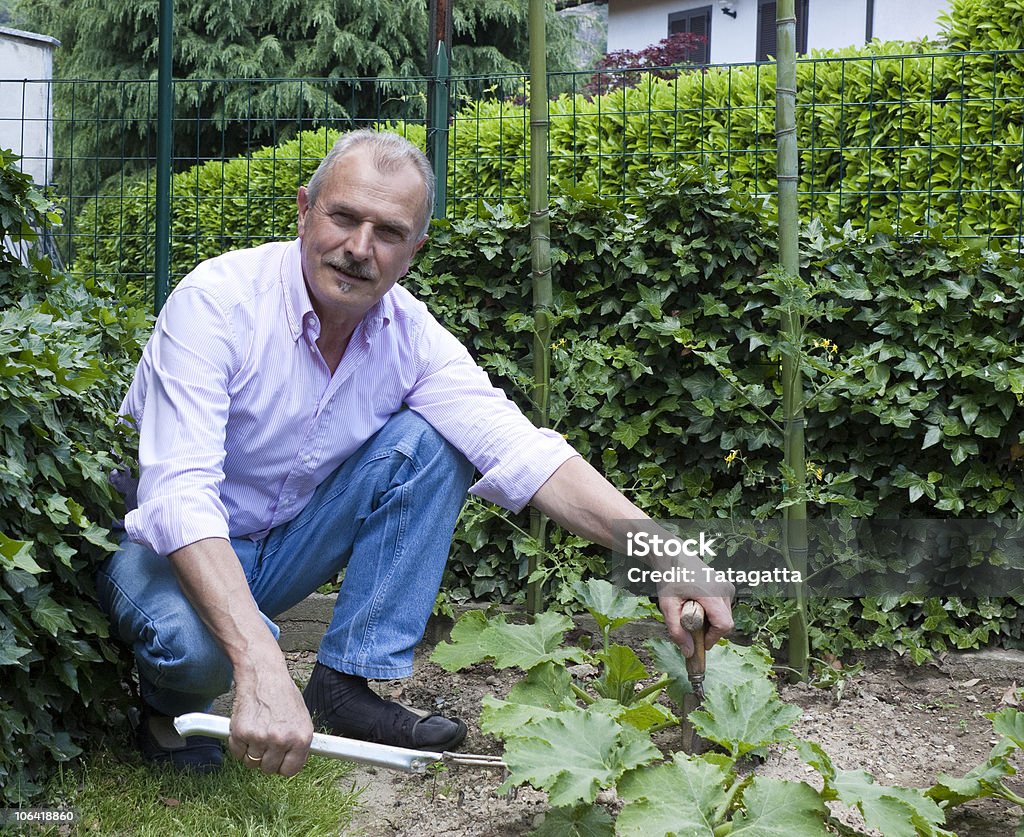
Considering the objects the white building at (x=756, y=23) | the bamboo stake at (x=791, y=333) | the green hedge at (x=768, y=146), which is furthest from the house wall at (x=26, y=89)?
the white building at (x=756, y=23)

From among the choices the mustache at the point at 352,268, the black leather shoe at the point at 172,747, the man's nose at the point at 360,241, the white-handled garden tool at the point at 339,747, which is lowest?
the black leather shoe at the point at 172,747

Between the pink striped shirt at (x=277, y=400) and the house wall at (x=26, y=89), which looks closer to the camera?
the pink striped shirt at (x=277, y=400)

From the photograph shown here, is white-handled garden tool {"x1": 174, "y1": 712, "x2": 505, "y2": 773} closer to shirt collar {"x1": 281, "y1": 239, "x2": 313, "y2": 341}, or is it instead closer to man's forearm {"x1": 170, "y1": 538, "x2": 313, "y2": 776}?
man's forearm {"x1": 170, "y1": 538, "x2": 313, "y2": 776}

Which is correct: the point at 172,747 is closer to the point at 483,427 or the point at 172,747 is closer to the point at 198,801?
the point at 198,801

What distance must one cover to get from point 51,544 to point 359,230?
0.82 meters

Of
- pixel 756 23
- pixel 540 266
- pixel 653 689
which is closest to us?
pixel 653 689

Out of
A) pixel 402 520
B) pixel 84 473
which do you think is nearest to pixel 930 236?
pixel 402 520

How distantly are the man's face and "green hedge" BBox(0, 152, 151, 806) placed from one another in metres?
0.49

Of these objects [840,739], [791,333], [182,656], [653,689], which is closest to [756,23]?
[791,333]

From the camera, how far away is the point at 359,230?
2104 mm

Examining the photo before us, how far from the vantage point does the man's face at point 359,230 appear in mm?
2104

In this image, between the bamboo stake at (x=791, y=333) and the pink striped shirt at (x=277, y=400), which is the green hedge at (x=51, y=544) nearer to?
the pink striped shirt at (x=277, y=400)

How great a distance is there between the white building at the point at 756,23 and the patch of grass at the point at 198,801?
10.4m

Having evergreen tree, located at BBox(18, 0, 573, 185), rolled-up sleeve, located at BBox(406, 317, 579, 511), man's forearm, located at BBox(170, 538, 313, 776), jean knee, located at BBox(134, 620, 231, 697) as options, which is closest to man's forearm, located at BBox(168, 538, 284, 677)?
man's forearm, located at BBox(170, 538, 313, 776)
